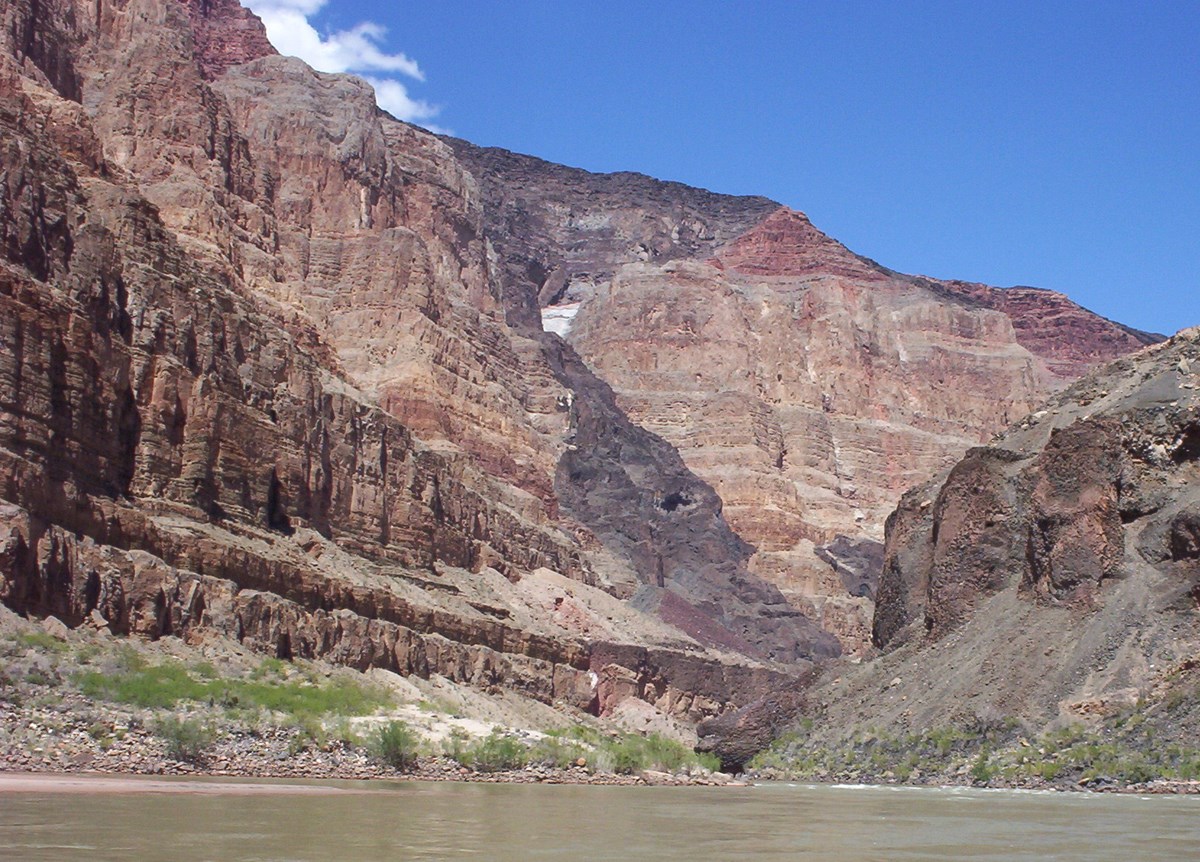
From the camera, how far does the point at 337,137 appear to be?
119438 mm

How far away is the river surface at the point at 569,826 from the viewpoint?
20156 millimetres

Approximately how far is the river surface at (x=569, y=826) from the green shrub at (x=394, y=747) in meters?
4.37

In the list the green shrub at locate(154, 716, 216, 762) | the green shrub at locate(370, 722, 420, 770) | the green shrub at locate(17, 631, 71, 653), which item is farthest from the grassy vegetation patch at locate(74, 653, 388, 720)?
the green shrub at locate(370, 722, 420, 770)

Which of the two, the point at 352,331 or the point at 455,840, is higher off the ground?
the point at 352,331

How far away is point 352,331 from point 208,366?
48.1m

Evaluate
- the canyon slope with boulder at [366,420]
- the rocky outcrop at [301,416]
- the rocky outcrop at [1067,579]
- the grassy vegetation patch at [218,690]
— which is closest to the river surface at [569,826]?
the rocky outcrop at [1067,579]

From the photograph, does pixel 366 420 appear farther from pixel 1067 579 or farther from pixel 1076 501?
pixel 1067 579

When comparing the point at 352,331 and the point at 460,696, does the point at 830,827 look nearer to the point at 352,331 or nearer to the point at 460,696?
the point at 460,696

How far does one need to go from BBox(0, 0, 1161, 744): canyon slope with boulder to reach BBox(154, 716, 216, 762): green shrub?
Answer: 28.5 feet

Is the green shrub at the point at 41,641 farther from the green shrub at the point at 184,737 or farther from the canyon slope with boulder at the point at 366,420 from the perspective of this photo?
the green shrub at the point at 184,737

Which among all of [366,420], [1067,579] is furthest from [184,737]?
[366,420]

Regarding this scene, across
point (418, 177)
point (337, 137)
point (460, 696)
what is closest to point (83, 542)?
point (460, 696)

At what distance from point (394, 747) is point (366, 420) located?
1469 inches

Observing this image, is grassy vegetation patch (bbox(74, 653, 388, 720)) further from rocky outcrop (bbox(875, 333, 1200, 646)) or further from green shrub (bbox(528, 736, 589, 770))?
rocky outcrop (bbox(875, 333, 1200, 646))
